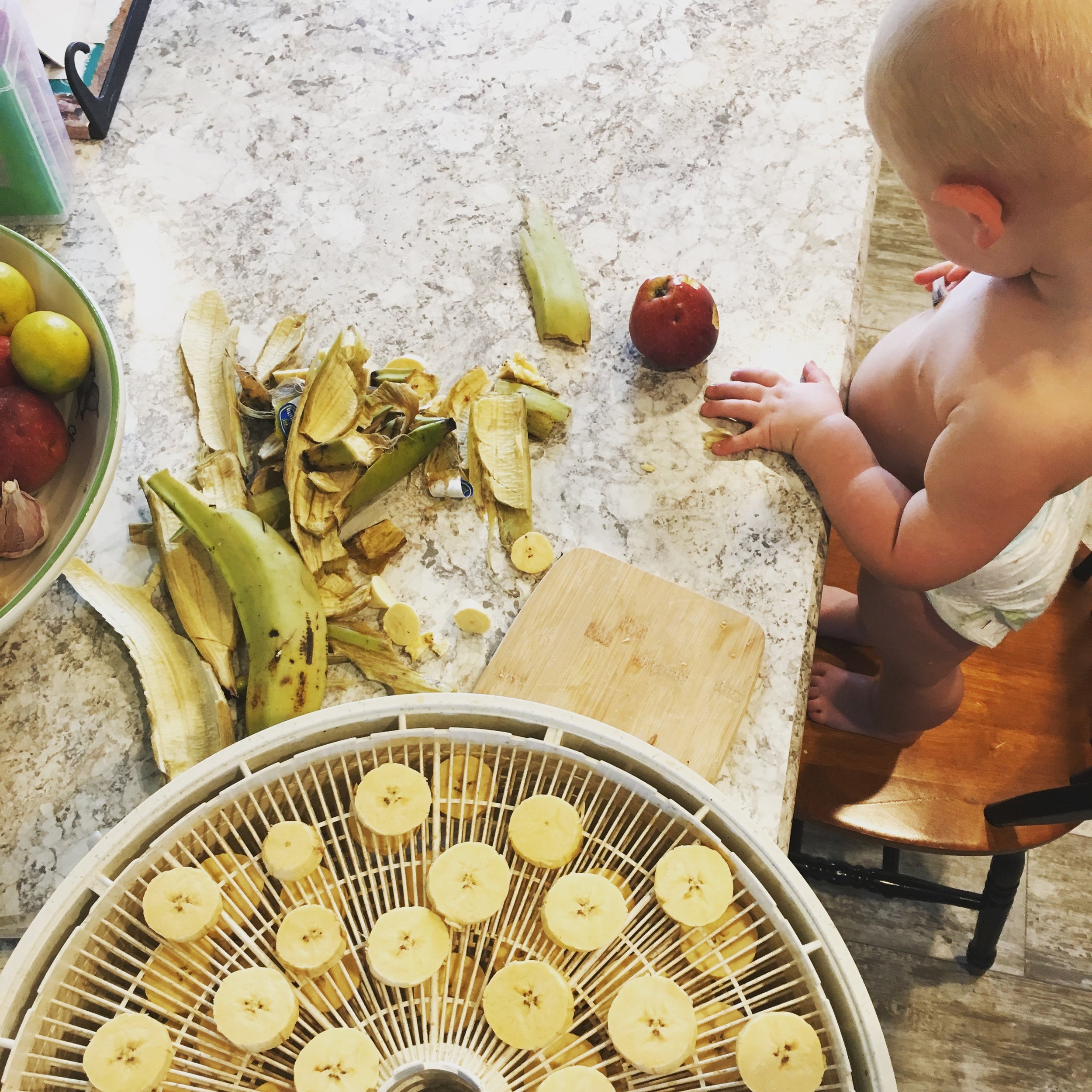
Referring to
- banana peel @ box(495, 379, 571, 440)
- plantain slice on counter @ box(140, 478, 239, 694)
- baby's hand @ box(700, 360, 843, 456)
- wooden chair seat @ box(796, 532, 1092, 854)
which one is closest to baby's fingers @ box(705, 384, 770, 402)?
baby's hand @ box(700, 360, 843, 456)

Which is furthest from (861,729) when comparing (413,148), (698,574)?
(413,148)

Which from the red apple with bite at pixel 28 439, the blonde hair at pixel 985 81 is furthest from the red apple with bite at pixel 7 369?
the blonde hair at pixel 985 81

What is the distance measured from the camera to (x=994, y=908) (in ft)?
3.89

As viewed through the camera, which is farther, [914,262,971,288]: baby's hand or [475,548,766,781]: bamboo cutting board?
[914,262,971,288]: baby's hand

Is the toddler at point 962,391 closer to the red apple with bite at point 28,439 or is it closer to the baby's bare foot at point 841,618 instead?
the baby's bare foot at point 841,618

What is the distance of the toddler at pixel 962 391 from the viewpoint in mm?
525

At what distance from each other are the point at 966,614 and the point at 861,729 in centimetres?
17

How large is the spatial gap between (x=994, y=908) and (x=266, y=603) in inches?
41.3

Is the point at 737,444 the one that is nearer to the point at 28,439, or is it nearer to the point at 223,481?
the point at 223,481

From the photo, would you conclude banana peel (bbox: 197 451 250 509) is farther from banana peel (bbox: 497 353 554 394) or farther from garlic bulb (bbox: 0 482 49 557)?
banana peel (bbox: 497 353 554 394)

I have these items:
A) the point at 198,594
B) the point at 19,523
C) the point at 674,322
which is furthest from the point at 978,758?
the point at 19,523

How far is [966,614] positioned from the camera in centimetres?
88

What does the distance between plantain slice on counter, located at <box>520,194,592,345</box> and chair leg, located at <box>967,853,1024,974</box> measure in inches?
29.2

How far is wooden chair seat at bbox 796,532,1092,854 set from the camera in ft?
2.95
